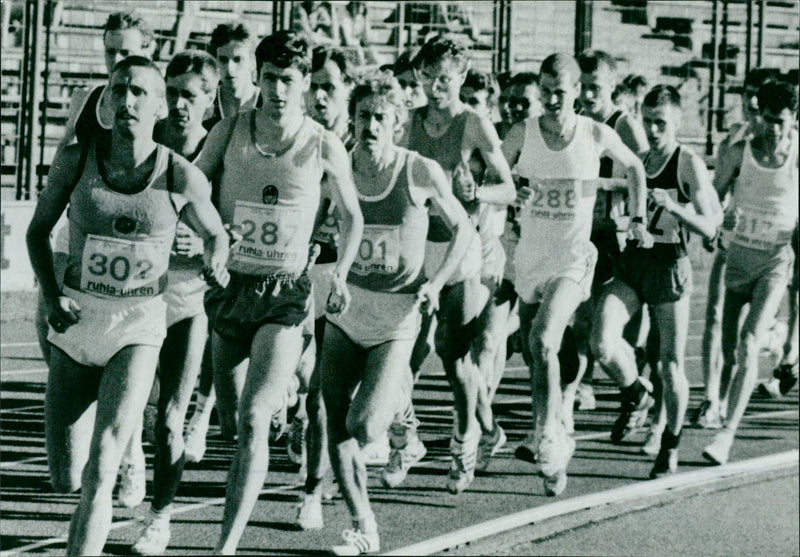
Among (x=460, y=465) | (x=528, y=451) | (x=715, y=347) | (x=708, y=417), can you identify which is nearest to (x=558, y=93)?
(x=528, y=451)

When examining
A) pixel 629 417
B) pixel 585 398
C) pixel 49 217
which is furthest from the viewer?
pixel 585 398

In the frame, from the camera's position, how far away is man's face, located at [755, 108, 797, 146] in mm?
9094

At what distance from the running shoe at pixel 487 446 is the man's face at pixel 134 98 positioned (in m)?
3.63

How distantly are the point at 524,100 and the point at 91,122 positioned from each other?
4.05 meters

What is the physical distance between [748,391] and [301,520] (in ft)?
11.3

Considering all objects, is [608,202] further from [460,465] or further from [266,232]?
[266,232]

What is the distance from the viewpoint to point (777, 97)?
891cm

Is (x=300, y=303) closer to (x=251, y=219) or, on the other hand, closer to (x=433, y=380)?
(x=251, y=219)

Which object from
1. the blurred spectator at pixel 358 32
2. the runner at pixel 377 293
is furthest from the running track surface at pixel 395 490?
the blurred spectator at pixel 358 32

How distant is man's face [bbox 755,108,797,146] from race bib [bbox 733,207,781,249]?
465 mm

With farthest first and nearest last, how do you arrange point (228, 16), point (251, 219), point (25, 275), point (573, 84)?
point (228, 16)
point (25, 275)
point (573, 84)
point (251, 219)

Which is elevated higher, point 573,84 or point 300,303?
point 573,84

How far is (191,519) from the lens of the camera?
6.96 meters

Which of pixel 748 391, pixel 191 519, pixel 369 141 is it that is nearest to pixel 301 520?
pixel 191 519
